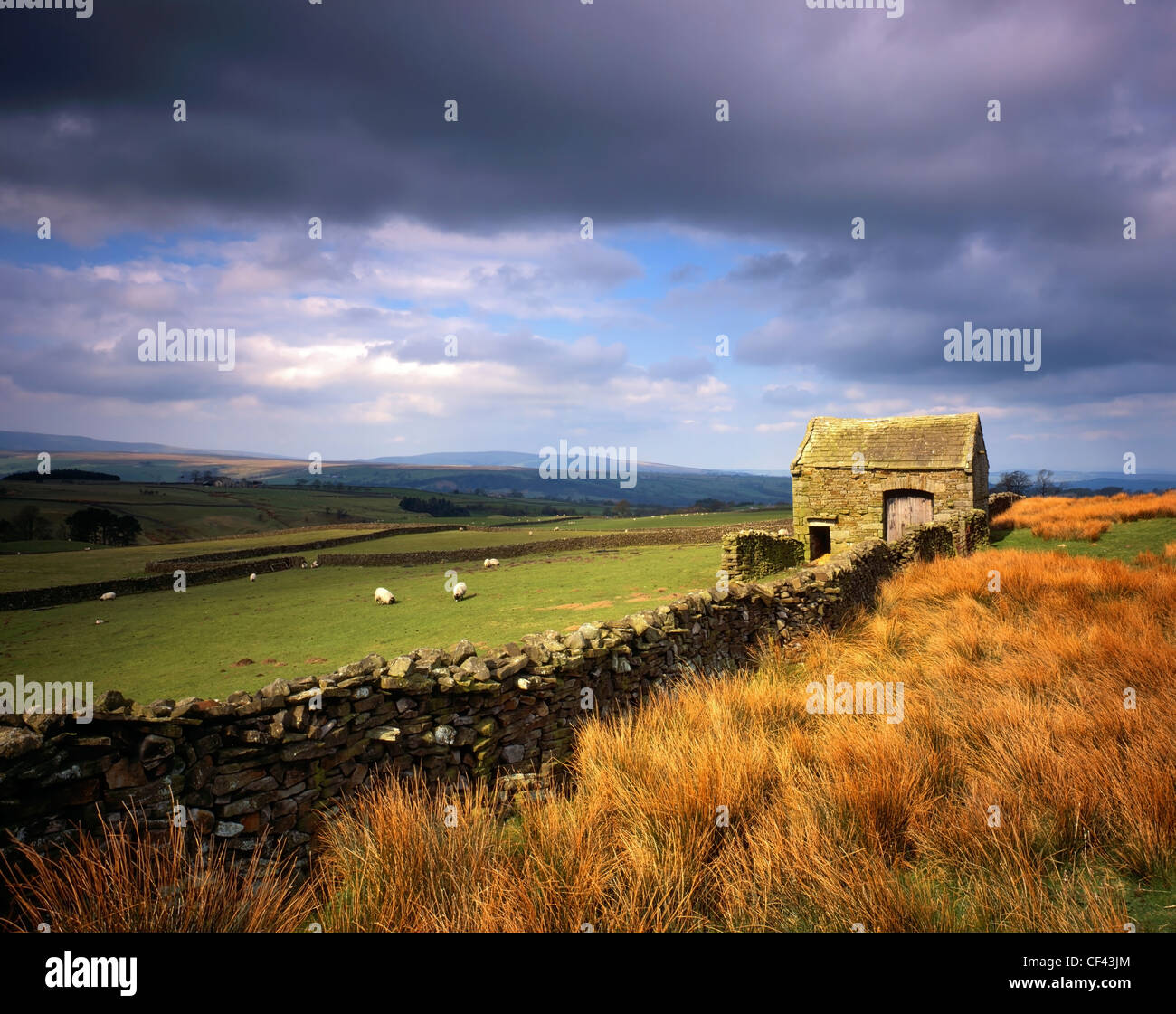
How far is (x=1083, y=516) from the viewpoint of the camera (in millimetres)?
22547

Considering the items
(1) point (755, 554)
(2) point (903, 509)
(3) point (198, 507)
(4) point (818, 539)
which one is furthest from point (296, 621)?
(3) point (198, 507)

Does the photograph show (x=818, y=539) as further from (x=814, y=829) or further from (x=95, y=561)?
(x=95, y=561)

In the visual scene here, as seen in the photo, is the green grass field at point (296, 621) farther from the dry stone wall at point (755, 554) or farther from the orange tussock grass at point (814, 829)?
the orange tussock grass at point (814, 829)

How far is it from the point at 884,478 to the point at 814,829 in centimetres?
2197

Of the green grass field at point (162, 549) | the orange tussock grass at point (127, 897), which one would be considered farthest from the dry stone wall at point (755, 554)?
the green grass field at point (162, 549)

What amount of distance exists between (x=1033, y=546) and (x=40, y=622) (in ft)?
113

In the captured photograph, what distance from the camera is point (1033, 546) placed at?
60.8ft

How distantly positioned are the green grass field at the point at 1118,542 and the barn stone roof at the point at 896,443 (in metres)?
3.24

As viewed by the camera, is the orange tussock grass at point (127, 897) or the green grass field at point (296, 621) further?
the green grass field at point (296, 621)

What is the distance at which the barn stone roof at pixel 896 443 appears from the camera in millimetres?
A: 22031

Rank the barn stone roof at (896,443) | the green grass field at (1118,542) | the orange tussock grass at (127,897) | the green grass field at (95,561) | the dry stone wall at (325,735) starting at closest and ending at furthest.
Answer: the orange tussock grass at (127,897)
the dry stone wall at (325,735)
the green grass field at (1118,542)
the barn stone roof at (896,443)
the green grass field at (95,561)
